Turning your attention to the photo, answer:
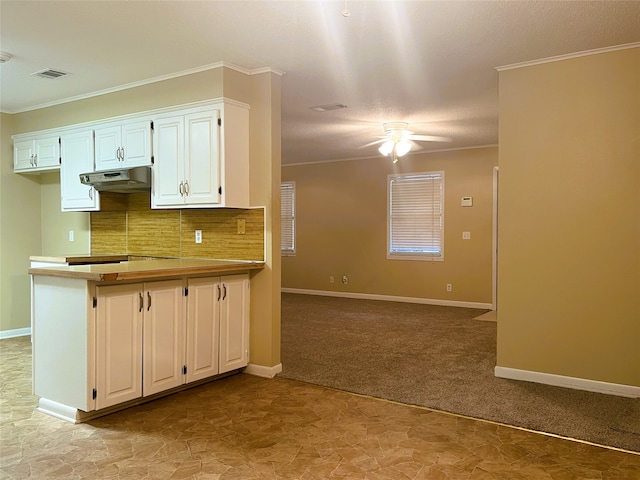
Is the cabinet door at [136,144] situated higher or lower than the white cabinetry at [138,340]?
higher

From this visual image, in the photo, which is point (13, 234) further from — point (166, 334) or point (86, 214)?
point (166, 334)

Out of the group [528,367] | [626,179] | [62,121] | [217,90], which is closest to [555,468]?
[528,367]

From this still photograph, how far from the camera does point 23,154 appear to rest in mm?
5680

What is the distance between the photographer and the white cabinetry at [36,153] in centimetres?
534

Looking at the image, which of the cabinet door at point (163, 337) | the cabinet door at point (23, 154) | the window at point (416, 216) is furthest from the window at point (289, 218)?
the cabinet door at point (163, 337)

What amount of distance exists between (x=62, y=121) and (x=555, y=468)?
525cm

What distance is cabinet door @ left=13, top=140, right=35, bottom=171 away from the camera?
5582mm

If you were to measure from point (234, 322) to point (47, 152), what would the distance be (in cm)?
292

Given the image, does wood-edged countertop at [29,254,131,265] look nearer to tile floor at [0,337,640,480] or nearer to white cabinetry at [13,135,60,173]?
white cabinetry at [13,135,60,173]

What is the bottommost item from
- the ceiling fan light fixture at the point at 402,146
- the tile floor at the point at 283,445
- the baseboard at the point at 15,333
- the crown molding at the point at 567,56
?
the tile floor at the point at 283,445

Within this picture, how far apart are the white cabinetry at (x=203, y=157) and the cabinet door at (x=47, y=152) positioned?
1.51 metres

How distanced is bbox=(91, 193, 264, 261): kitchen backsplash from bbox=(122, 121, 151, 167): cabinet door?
0.57 meters

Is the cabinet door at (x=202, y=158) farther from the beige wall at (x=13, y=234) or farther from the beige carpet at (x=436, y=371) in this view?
the beige wall at (x=13, y=234)

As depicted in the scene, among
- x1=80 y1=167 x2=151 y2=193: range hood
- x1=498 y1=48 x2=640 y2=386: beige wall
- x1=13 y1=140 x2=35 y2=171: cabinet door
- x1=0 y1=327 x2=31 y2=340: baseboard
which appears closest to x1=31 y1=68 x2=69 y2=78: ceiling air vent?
x1=80 y1=167 x2=151 y2=193: range hood
